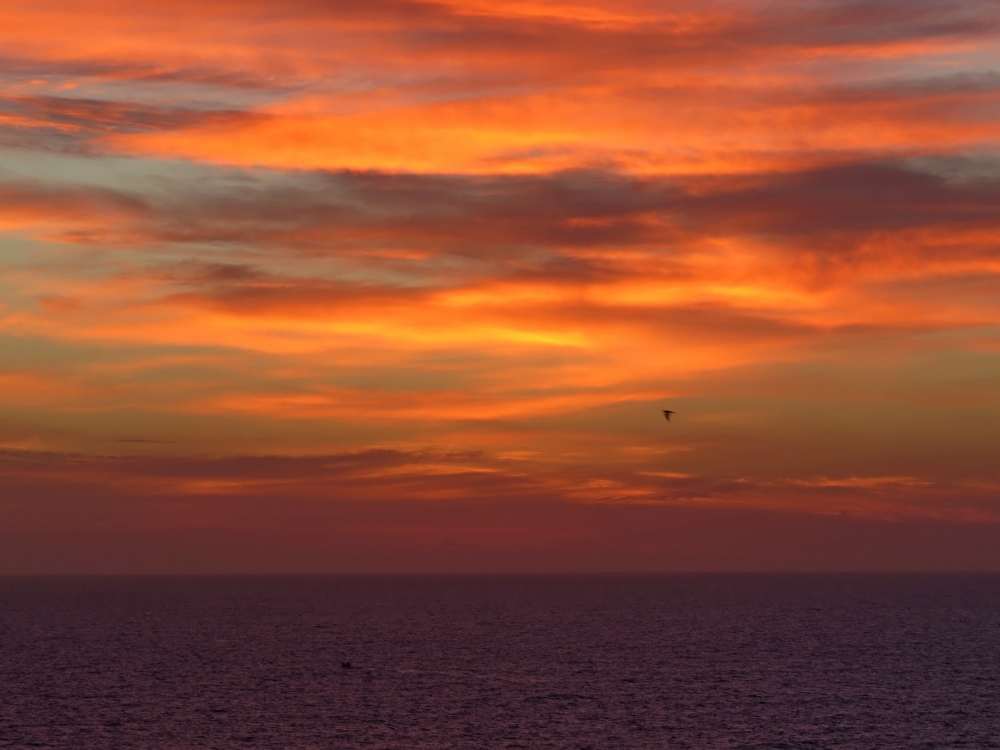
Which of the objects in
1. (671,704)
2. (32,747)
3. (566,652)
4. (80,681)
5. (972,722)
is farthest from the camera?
(566,652)

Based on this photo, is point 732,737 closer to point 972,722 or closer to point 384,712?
point 972,722

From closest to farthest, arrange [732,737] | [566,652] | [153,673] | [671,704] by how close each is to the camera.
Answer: [732,737] → [671,704] → [153,673] → [566,652]

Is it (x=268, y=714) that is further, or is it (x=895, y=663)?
(x=895, y=663)

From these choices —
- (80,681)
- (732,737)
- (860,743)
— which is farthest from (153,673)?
(860,743)

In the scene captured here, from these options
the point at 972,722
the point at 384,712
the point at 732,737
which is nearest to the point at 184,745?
the point at 384,712

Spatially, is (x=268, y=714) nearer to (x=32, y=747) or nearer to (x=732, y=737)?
(x=32, y=747)

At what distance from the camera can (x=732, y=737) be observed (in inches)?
4355

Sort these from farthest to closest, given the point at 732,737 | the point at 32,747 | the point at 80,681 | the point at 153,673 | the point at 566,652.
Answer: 1. the point at 566,652
2. the point at 153,673
3. the point at 80,681
4. the point at 732,737
5. the point at 32,747

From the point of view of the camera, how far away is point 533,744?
107 m

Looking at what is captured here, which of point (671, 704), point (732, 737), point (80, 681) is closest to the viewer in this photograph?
point (732, 737)

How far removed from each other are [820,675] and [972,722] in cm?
4366

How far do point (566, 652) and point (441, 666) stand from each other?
108ft

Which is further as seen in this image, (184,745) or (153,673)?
(153,673)

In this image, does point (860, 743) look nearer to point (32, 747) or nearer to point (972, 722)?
point (972, 722)
